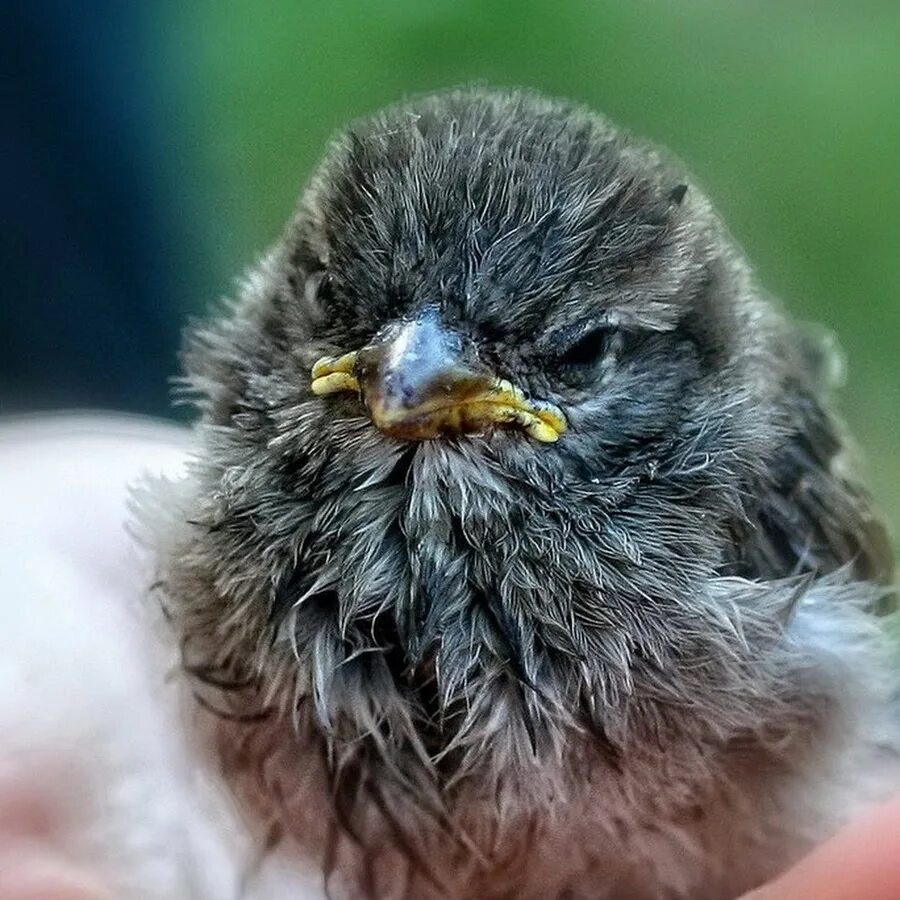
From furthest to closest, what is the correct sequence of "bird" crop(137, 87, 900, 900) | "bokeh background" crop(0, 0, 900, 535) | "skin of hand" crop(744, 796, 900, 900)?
1. "bokeh background" crop(0, 0, 900, 535)
2. "bird" crop(137, 87, 900, 900)
3. "skin of hand" crop(744, 796, 900, 900)

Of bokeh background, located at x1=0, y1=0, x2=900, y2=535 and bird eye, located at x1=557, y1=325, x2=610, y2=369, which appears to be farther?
bokeh background, located at x1=0, y1=0, x2=900, y2=535

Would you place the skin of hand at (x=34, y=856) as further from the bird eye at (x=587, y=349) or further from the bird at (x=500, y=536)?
the bird eye at (x=587, y=349)

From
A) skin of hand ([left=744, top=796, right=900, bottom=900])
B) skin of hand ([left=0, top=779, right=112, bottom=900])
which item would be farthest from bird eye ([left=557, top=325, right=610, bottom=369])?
skin of hand ([left=0, top=779, right=112, bottom=900])

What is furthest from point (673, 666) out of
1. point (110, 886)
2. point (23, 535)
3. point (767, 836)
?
point (23, 535)

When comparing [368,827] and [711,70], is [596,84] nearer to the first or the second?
[711,70]

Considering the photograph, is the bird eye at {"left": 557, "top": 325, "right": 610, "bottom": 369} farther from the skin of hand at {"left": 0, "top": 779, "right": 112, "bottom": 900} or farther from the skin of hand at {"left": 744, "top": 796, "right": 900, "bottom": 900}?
the skin of hand at {"left": 0, "top": 779, "right": 112, "bottom": 900}

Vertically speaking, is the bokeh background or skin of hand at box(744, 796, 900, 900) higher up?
the bokeh background

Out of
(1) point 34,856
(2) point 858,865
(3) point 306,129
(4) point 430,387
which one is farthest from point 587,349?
(3) point 306,129
